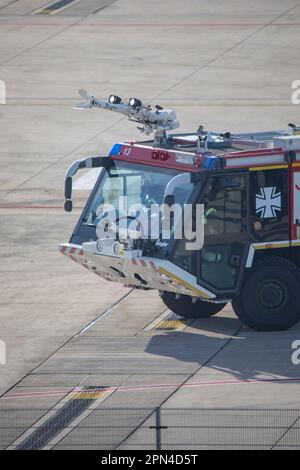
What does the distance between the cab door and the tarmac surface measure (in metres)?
1.04

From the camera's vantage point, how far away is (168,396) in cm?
1872

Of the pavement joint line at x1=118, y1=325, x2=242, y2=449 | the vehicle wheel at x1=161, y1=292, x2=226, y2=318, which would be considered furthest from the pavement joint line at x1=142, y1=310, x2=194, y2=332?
the pavement joint line at x1=118, y1=325, x2=242, y2=449

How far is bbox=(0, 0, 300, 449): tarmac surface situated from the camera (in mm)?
18172

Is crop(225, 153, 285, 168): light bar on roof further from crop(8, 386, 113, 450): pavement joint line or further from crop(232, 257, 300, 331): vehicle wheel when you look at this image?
crop(8, 386, 113, 450): pavement joint line

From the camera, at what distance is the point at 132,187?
21.6m

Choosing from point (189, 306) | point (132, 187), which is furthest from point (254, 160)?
point (189, 306)

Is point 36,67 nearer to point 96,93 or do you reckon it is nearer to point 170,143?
point 96,93

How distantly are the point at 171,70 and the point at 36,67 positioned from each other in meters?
4.76

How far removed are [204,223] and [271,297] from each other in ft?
5.75

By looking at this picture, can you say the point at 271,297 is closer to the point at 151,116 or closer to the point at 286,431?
the point at 151,116

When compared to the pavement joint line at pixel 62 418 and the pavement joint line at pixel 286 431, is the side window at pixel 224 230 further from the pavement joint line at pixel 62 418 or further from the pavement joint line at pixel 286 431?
the pavement joint line at pixel 286 431
